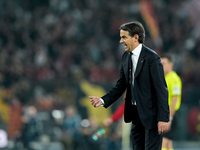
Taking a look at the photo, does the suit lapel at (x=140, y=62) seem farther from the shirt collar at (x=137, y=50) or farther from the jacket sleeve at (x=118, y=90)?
the jacket sleeve at (x=118, y=90)

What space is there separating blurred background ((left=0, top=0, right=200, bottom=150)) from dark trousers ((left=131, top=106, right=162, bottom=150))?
819 centimetres

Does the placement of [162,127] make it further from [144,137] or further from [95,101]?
[95,101]

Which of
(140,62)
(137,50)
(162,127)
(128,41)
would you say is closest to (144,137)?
(162,127)

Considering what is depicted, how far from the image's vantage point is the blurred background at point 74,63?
43.3 ft

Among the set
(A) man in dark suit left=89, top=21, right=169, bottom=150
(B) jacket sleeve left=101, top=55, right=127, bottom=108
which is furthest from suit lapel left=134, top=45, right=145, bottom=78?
(B) jacket sleeve left=101, top=55, right=127, bottom=108

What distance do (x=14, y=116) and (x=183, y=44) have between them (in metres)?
7.50

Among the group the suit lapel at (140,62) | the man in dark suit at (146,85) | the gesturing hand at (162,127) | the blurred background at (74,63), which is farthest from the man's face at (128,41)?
the blurred background at (74,63)

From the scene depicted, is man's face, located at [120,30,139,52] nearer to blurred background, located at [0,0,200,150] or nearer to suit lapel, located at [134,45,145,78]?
suit lapel, located at [134,45,145,78]

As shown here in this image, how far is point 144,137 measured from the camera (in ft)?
15.6

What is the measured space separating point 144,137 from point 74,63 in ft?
39.7

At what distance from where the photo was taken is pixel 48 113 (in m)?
13.4

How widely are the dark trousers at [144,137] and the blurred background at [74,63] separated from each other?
26.9 ft

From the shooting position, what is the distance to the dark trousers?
181 inches

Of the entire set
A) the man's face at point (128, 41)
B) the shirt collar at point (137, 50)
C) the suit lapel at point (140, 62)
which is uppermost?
the man's face at point (128, 41)
